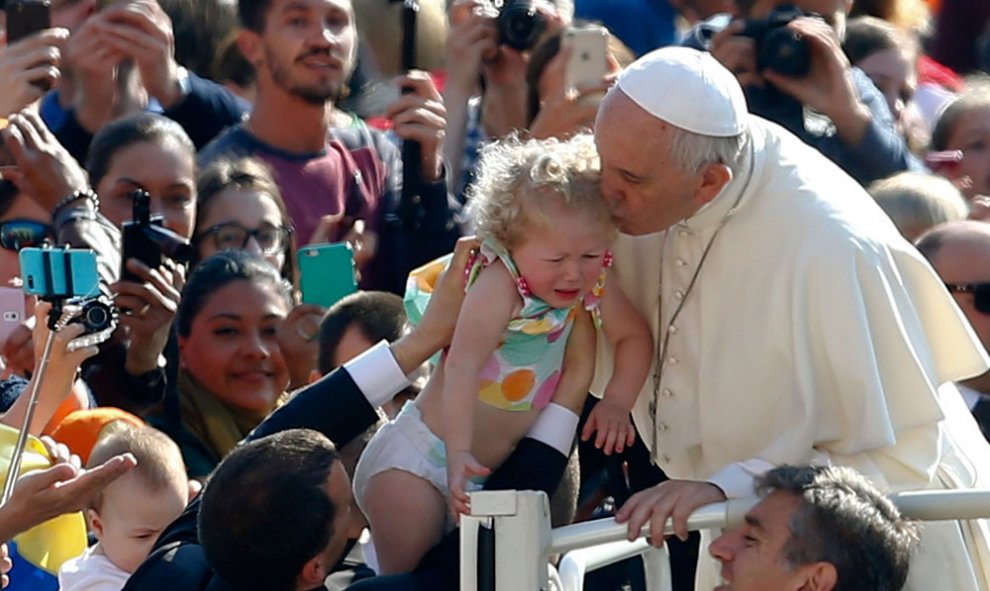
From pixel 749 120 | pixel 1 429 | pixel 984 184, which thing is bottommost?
pixel 984 184

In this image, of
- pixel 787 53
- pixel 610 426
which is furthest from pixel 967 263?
pixel 610 426

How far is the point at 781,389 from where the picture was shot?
4410 mm

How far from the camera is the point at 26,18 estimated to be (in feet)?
20.7

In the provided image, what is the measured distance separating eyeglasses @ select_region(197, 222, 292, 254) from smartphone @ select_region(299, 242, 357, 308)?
0.16 m

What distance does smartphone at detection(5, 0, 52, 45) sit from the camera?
6.30 m

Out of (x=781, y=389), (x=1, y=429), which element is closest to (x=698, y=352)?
(x=781, y=389)

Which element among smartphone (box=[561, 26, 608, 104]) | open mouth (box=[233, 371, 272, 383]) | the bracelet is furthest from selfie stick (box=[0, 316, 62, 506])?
smartphone (box=[561, 26, 608, 104])

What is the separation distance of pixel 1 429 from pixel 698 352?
1636 mm

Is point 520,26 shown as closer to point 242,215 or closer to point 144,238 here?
point 242,215

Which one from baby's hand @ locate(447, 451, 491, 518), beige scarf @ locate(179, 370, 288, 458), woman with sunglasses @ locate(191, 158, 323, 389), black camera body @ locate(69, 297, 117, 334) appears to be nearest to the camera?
baby's hand @ locate(447, 451, 491, 518)

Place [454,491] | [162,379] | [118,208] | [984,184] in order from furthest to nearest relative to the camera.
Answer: [984,184] < [118,208] < [162,379] < [454,491]

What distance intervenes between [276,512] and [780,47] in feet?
9.87

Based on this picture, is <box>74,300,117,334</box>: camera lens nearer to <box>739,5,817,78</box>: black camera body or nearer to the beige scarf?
the beige scarf

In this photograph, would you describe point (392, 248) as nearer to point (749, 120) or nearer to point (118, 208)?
point (118, 208)
